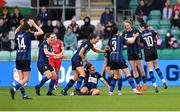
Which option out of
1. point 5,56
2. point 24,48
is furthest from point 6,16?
point 24,48

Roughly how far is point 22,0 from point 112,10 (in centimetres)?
417

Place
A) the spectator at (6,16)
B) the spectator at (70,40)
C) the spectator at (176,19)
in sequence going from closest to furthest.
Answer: the spectator at (70,40) < the spectator at (176,19) < the spectator at (6,16)

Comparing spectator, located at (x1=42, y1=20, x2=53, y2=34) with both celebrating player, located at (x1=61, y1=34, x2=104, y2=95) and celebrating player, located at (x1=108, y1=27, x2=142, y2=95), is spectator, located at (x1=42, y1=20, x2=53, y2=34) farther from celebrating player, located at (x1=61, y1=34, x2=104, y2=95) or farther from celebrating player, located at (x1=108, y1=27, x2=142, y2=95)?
celebrating player, located at (x1=108, y1=27, x2=142, y2=95)

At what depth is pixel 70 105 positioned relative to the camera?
61.2ft

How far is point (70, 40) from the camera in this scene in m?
31.3

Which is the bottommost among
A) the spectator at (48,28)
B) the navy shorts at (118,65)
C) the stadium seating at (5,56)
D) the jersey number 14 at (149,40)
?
the stadium seating at (5,56)

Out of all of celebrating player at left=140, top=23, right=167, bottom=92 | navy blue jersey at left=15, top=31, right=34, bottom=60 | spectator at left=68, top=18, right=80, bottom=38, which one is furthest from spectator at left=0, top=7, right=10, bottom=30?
navy blue jersey at left=15, top=31, right=34, bottom=60

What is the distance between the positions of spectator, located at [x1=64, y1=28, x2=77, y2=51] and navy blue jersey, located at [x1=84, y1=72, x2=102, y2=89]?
824cm

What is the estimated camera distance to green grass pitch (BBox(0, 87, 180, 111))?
57.9 feet

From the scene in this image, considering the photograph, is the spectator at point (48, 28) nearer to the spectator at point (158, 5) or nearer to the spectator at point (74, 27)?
the spectator at point (74, 27)

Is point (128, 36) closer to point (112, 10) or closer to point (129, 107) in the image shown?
point (129, 107)

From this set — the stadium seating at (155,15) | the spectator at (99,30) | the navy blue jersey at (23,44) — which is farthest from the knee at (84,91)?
the stadium seating at (155,15)

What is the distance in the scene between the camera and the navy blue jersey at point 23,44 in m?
21.1

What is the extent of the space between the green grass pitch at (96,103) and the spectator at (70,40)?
29.2 ft
